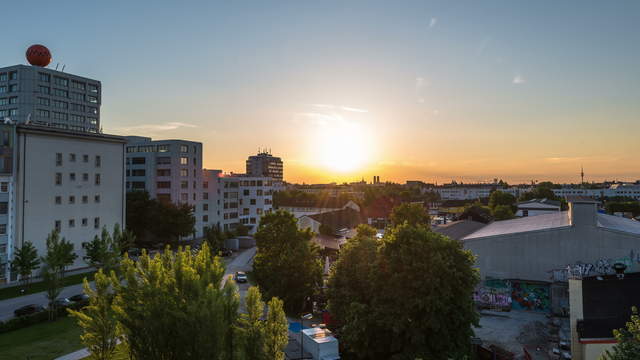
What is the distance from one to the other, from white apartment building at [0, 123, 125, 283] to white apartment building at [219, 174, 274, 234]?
3024 centimetres

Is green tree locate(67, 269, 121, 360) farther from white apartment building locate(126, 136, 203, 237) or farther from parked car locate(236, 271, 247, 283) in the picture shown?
white apartment building locate(126, 136, 203, 237)

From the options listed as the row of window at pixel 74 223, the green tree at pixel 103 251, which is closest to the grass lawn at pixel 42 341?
the green tree at pixel 103 251

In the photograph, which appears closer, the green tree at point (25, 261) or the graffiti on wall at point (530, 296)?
the graffiti on wall at point (530, 296)

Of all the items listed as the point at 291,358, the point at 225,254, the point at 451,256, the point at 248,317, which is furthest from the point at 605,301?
the point at 225,254

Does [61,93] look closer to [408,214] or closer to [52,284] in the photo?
[52,284]

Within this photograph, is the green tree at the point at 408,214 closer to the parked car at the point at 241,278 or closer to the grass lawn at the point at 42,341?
the parked car at the point at 241,278

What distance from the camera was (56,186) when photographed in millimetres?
54562

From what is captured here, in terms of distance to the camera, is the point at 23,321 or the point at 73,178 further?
the point at 73,178

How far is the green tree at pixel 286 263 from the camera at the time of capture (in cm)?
3847

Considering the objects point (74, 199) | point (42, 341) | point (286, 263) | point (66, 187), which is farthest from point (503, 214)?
point (42, 341)

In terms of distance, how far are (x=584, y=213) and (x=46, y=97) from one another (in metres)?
105

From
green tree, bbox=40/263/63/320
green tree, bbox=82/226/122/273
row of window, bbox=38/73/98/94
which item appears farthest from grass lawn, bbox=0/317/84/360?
row of window, bbox=38/73/98/94

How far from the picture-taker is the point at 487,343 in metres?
30.5

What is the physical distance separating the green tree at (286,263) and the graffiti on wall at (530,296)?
18545 millimetres
